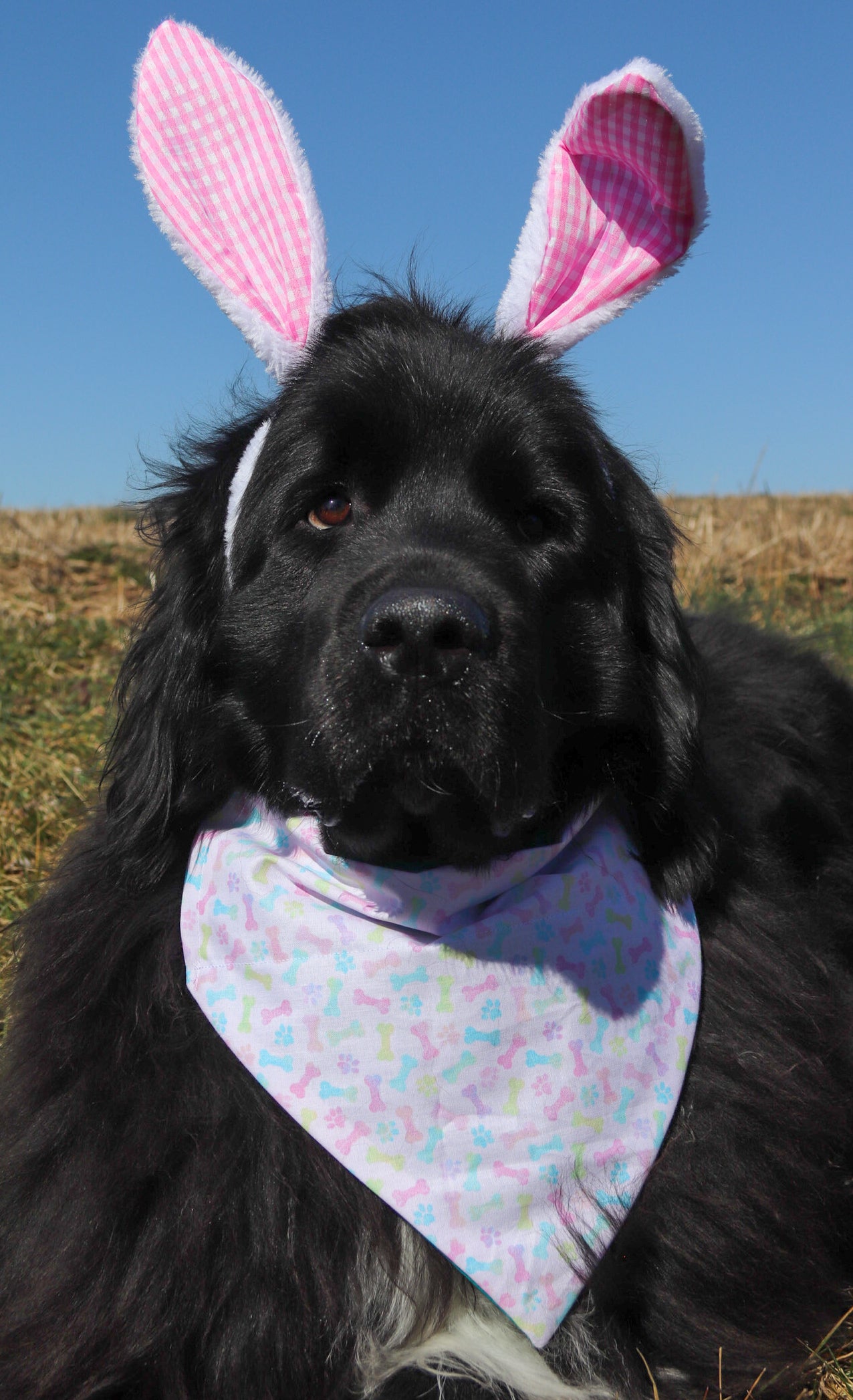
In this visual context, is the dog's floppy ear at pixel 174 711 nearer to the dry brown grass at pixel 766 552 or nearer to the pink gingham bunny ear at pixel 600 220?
the pink gingham bunny ear at pixel 600 220

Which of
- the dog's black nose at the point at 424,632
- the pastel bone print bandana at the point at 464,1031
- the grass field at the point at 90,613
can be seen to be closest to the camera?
the dog's black nose at the point at 424,632

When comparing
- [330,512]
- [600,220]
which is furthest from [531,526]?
[600,220]

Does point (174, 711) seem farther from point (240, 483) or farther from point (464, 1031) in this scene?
point (464, 1031)

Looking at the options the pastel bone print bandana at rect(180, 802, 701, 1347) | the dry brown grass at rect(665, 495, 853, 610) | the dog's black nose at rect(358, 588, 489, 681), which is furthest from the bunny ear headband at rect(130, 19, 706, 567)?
the dry brown grass at rect(665, 495, 853, 610)

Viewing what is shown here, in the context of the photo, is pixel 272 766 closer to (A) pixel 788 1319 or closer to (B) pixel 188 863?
(B) pixel 188 863

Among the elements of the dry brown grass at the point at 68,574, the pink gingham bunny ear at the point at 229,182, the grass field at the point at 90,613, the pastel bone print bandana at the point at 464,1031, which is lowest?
the dry brown grass at the point at 68,574

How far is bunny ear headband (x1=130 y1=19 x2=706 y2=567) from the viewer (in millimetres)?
2428

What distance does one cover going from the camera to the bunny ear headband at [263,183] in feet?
7.97

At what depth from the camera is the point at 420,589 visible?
1898 mm

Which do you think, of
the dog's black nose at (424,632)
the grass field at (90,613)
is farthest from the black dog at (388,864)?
the grass field at (90,613)

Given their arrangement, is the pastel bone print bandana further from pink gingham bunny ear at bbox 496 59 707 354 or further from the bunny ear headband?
pink gingham bunny ear at bbox 496 59 707 354

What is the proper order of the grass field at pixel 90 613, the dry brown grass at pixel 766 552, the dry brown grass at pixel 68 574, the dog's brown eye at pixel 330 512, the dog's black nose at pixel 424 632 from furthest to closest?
the dry brown grass at pixel 766 552
the dry brown grass at pixel 68 574
the grass field at pixel 90 613
the dog's brown eye at pixel 330 512
the dog's black nose at pixel 424 632

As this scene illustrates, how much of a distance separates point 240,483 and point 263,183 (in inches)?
25.5

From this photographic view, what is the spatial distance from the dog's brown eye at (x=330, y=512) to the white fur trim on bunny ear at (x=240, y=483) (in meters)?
0.18
